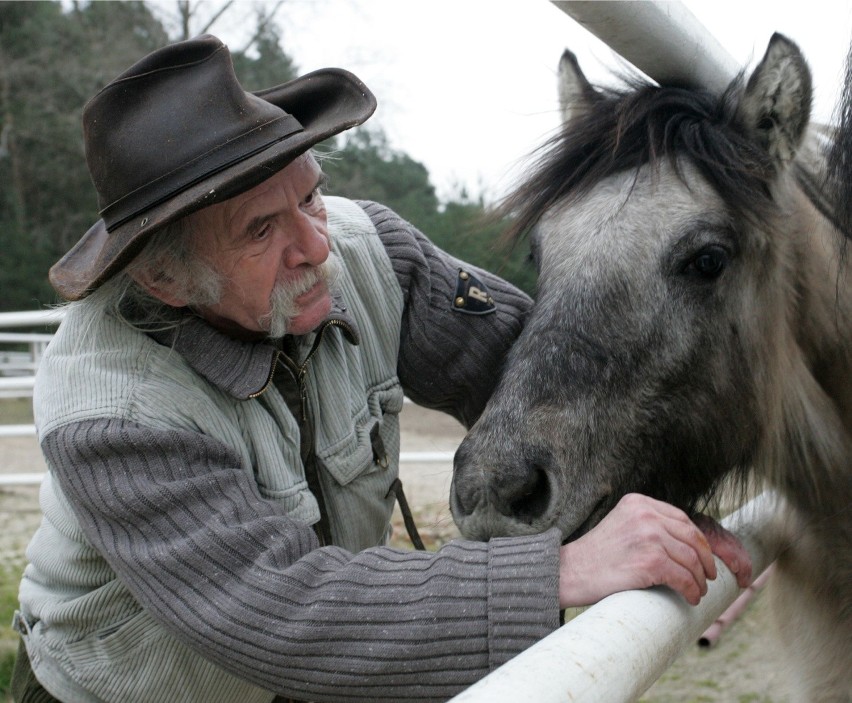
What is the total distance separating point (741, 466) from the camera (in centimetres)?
205

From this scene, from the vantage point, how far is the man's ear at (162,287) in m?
1.76

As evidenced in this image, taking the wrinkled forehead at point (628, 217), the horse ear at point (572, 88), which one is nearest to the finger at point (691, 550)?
the wrinkled forehead at point (628, 217)

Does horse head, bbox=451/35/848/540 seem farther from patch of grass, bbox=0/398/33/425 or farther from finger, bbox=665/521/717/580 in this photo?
patch of grass, bbox=0/398/33/425

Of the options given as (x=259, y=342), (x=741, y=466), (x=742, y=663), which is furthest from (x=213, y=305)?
(x=742, y=663)

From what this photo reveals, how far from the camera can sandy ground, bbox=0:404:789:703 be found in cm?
299

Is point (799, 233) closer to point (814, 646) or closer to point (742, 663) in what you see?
point (814, 646)

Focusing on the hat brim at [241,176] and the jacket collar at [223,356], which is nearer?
the hat brim at [241,176]

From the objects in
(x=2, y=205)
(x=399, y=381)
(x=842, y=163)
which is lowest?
(x=2, y=205)

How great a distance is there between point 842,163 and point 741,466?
736 millimetres

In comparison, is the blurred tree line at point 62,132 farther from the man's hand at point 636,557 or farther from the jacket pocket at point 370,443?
the man's hand at point 636,557

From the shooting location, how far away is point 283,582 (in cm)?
142

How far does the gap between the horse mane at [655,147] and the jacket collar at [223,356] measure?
2.79 ft

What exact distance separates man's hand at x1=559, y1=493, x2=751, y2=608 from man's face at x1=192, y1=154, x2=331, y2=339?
0.79 metres

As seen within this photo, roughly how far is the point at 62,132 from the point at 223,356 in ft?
65.9
